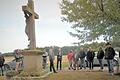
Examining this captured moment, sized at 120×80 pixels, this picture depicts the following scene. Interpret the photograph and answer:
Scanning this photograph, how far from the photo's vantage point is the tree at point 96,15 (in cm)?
2159

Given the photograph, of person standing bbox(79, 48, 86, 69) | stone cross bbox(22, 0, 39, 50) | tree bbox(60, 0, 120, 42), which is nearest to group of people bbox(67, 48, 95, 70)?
person standing bbox(79, 48, 86, 69)

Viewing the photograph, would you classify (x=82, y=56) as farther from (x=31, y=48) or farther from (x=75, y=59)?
(x=31, y=48)

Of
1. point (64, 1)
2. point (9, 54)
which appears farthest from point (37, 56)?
point (9, 54)

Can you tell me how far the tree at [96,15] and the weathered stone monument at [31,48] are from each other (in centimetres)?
448

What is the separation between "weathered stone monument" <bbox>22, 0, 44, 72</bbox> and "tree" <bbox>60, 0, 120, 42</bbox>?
448 cm

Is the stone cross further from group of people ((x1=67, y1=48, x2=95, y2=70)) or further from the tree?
group of people ((x1=67, y1=48, x2=95, y2=70))

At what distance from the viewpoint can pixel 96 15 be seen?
22203 millimetres

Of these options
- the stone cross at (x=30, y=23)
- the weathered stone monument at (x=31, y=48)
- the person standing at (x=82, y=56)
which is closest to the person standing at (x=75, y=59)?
the person standing at (x=82, y=56)

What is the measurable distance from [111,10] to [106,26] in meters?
2.41

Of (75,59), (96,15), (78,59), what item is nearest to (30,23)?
(96,15)

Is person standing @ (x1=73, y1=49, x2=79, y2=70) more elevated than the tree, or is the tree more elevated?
the tree

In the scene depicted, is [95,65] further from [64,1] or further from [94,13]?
[94,13]

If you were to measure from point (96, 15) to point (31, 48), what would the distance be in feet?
19.2

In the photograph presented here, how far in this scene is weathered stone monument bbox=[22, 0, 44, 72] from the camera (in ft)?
56.7
